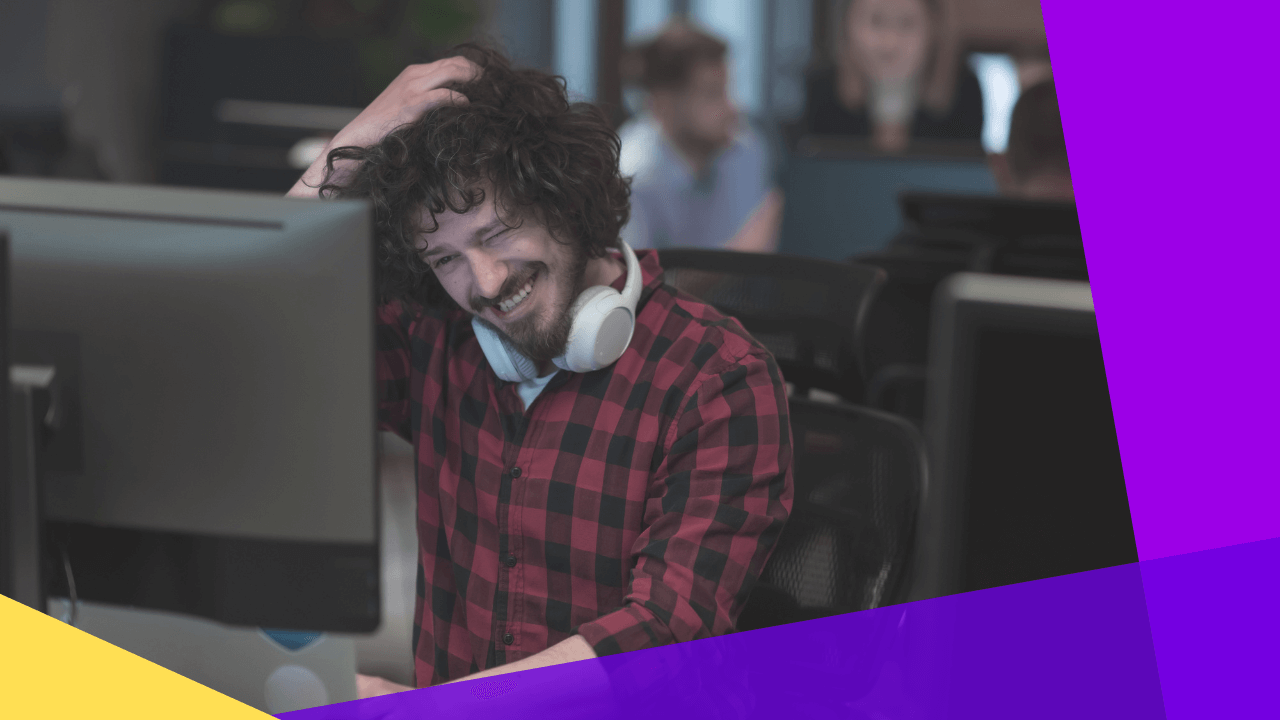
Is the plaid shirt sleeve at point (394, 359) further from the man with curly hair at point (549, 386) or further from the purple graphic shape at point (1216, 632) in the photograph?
the purple graphic shape at point (1216, 632)

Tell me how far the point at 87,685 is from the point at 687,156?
322cm

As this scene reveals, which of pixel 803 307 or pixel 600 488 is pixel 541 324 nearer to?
pixel 600 488

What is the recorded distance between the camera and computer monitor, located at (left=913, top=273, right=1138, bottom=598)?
85cm

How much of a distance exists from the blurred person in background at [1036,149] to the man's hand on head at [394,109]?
56.0 inches

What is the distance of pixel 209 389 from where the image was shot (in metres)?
0.88

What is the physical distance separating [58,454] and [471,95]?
0.57 m

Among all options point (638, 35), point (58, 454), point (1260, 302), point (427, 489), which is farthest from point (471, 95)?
point (638, 35)

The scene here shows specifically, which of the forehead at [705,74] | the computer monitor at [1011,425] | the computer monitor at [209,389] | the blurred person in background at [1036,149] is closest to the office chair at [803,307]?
the computer monitor at [1011,425]

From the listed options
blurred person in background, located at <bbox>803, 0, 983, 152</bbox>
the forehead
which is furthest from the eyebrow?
blurred person in background, located at <bbox>803, 0, 983, 152</bbox>

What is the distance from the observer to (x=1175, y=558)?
2.80 feet

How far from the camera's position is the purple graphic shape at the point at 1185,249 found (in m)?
0.94

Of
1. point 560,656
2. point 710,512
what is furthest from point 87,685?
point 710,512

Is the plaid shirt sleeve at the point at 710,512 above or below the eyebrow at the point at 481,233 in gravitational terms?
below

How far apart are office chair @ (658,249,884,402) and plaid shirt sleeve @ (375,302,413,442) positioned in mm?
365
